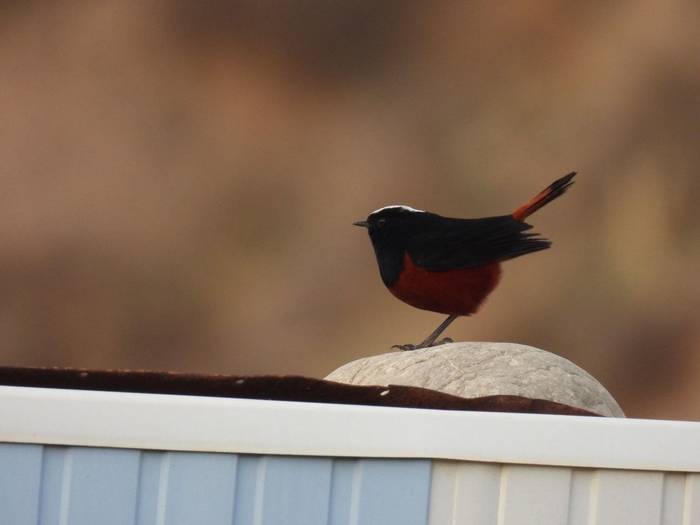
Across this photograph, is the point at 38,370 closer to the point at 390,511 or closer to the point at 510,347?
the point at 390,511

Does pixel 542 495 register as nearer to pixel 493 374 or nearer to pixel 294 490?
pixel 294 490

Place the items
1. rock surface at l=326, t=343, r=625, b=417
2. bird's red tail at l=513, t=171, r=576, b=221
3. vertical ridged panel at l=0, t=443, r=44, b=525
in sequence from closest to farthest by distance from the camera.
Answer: vertical ridged panel at l=0, t=443, r=44, b=525 → rock surface at l=326, t=343, r=625, b=417 → bird's red tail at l=513, t=171, r=576, b=221

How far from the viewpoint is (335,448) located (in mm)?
879

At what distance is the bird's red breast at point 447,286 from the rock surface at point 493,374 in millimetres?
279

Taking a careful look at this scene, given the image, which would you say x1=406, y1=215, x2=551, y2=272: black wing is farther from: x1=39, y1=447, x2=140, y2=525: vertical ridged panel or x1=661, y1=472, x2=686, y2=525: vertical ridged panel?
x1=39, y1=447, x2=140, y2=525: vertical ridged panel

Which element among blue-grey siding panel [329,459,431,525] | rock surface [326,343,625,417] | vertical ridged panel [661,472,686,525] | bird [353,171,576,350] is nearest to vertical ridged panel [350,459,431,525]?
blue-grey siding panel [329,459,431,525]

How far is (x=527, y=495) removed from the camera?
926 mm

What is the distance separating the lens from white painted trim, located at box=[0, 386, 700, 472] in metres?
0.83

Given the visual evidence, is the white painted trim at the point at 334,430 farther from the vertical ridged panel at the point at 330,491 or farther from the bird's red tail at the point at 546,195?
the bird's red tail at the point at 546,195

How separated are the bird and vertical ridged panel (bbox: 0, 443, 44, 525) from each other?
51.0 inches

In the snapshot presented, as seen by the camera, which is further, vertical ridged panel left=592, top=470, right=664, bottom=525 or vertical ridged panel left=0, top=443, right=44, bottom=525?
vertical ridged panel left=592, top=470, right=664, bottom=525

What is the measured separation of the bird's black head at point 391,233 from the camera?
2139 millimetres

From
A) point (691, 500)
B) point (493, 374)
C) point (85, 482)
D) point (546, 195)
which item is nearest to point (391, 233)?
point (546, 195)

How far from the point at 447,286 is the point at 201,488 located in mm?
1276
